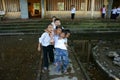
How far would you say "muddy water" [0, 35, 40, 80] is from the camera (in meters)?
6.43

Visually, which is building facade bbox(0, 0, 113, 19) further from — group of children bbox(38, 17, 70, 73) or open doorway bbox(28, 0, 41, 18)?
group of children bbox(38, 17, 70, 73)

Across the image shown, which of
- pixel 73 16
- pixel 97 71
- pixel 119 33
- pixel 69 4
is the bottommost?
pixel 97 71

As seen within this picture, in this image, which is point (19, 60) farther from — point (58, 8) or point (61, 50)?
point (58, 8)

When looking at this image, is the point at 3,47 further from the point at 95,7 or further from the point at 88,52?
the point at 95,7

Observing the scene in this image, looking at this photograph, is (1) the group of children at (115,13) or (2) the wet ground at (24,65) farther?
(1) the group of children at (115,13)

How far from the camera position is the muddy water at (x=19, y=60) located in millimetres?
6434

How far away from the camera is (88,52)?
9.20 m

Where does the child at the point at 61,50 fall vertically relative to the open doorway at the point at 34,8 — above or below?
below

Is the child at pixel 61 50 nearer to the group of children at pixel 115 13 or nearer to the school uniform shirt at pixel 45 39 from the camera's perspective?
the school uniform shirt at pixel 45 39

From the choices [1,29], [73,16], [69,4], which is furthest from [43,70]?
[69,4]

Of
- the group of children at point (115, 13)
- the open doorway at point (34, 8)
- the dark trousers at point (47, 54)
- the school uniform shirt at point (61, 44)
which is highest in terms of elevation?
the open doorway at point (34, 8)

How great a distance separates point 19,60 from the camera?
312 inches

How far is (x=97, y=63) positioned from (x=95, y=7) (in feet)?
39.4

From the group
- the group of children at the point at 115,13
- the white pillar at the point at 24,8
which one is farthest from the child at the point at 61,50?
the group of children at the point at 115,13
